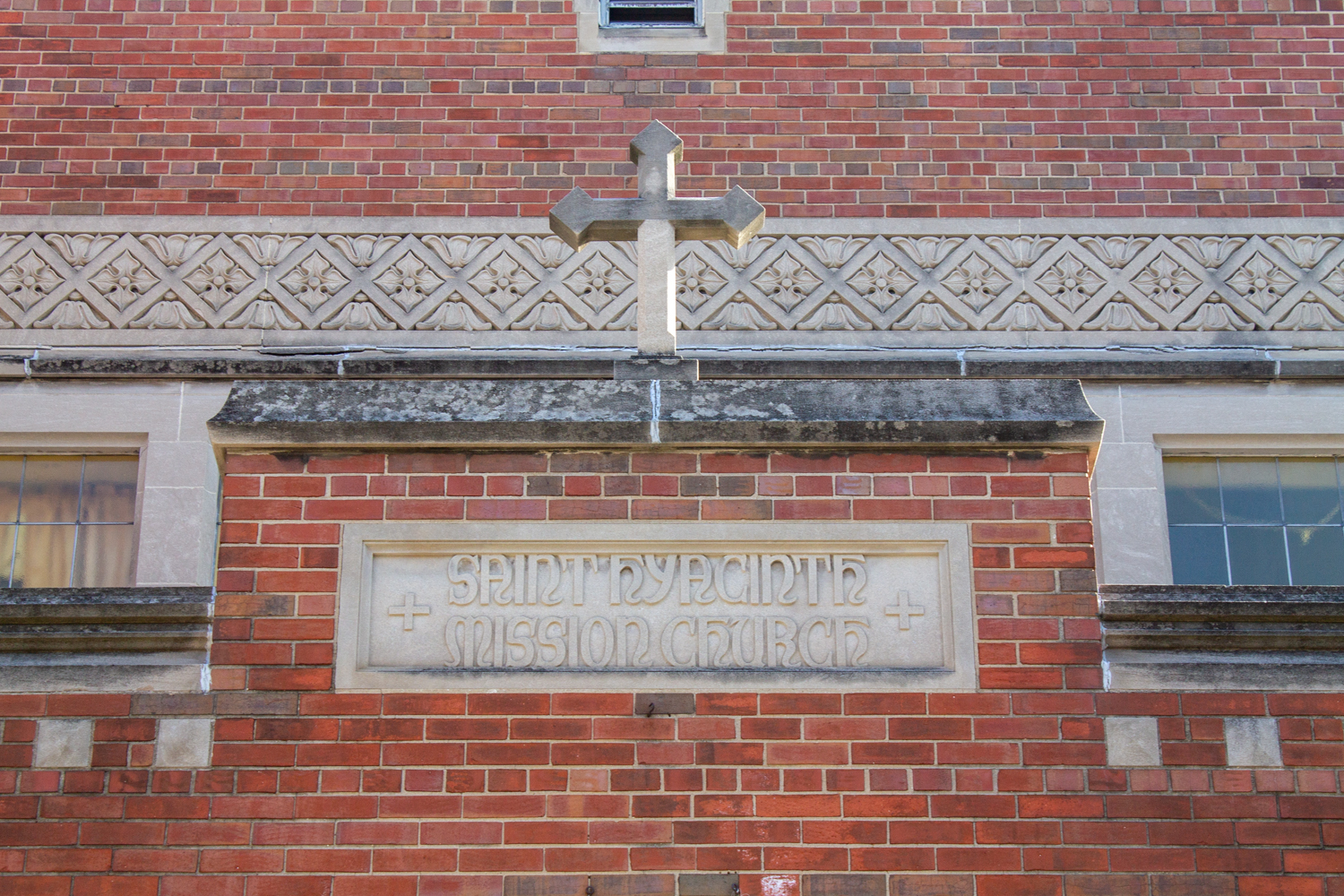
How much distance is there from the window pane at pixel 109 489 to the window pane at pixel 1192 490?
4.77 m

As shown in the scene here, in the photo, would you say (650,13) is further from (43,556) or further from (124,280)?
(43,556)

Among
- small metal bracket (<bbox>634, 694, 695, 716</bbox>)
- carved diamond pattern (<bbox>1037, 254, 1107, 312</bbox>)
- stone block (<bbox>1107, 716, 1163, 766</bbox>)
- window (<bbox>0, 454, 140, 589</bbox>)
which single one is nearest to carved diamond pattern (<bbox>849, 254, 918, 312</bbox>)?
carved diamond pattern (<bbox>1037, 254, 1107, 312</bbox>)

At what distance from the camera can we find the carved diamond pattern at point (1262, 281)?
6184mm

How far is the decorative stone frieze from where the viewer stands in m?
6.14

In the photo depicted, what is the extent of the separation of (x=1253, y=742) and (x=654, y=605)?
6.29ft

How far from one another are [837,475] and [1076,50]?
140 inches

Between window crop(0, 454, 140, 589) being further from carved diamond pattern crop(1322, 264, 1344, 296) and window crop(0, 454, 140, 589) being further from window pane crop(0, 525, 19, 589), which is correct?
carved diamond pattern crop(1322, 264, 1344, 296)

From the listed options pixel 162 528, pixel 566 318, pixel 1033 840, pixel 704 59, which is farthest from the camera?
pixel 704 59

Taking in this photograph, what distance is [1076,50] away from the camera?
661cm

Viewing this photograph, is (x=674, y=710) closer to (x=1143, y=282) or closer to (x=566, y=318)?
(x=566, y=318)

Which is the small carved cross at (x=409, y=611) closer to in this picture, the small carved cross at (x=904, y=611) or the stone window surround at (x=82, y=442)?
the small carved cross at (x=904, y=611)

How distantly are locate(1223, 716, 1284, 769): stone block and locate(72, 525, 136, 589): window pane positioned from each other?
4554 millimetres

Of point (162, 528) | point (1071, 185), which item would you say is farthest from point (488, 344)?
point (1071, 185)

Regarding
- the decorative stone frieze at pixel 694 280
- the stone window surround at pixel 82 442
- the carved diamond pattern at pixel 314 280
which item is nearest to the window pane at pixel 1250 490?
the decorative stone frieze at pixel 694 280
